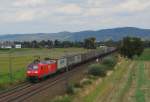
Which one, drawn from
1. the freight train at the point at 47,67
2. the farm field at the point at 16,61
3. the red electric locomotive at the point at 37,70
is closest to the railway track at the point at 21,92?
the red electric locomotive at the point at 37,70

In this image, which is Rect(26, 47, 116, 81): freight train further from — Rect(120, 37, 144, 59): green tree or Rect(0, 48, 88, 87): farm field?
Rect(120, 37, 144, 59): green tree

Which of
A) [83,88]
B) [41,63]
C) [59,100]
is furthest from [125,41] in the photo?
A: [59,100]

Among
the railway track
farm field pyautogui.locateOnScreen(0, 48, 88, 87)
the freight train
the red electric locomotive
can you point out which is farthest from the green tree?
the railway track

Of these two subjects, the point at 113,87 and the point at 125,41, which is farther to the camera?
the point at 125,41

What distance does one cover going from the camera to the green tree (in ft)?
426

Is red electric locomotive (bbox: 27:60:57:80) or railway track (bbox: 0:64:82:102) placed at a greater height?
red electric locomotive (bbox: 27:60:57:80)

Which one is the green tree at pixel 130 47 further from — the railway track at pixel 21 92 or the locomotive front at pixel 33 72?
the railway track at pixel 21 92

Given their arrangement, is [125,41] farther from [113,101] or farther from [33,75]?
[113,101]

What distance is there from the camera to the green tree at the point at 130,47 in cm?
12975

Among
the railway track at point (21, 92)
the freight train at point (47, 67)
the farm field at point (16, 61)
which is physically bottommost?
the farm field at point (16, 61)

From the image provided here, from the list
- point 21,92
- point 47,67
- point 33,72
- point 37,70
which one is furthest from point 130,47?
point 21,92

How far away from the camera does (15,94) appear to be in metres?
40.8

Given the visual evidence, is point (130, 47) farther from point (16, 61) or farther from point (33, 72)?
point (33, 72)

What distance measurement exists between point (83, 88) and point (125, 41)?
8875 centimetres
